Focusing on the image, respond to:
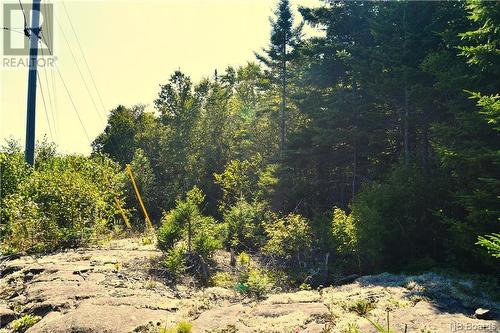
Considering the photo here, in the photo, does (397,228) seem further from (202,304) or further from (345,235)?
(202,304)

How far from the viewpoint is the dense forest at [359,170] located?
10656mm

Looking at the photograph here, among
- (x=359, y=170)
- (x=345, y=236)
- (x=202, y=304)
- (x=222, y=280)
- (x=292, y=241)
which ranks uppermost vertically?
(x=359, y=170)

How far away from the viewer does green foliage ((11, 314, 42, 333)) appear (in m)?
6.27

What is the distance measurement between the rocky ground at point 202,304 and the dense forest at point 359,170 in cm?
148

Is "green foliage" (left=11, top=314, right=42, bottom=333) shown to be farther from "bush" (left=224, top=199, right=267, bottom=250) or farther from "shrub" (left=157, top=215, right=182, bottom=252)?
"bush" (left=224, top=199, right=267, bottom=250)

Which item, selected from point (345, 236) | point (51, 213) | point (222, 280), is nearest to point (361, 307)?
point (222, 280)

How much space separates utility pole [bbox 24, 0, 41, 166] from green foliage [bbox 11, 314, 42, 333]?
33.8ft

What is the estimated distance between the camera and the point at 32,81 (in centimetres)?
1587

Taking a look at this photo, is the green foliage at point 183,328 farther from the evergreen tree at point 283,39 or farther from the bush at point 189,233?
the evergreen tree at point 283,39

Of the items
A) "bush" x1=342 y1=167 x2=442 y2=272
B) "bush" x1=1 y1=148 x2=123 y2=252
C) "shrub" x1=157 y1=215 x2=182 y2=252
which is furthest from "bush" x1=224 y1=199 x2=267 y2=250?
"bush" x1=1 y1=148 x2=123 y2=252

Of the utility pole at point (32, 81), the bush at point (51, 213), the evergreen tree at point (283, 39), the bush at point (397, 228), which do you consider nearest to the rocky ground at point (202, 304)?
the bush at point (51, 213)

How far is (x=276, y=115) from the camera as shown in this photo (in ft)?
97.7

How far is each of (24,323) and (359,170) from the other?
59.7 ft

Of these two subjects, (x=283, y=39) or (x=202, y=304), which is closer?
(x=202, y=304)
